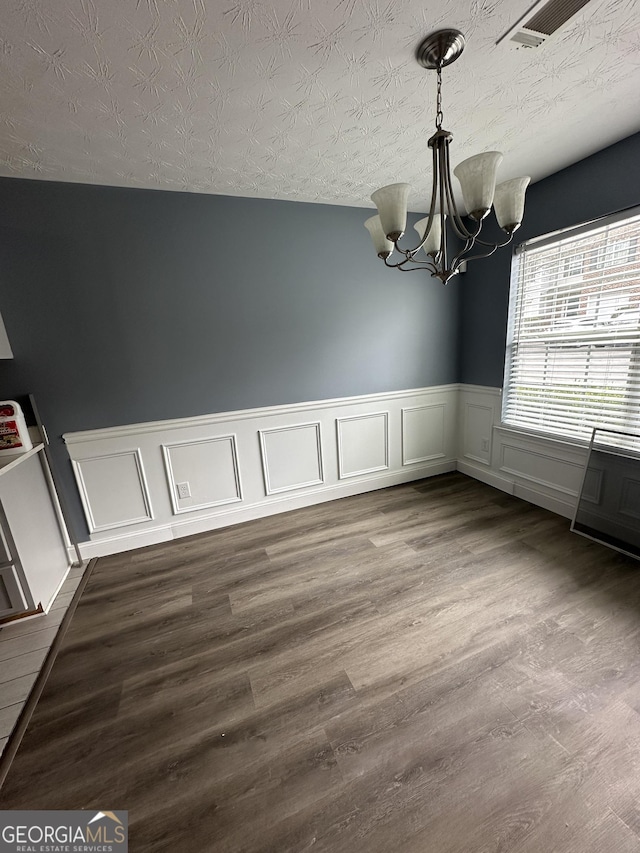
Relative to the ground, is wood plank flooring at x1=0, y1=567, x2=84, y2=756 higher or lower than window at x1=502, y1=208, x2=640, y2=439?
lower

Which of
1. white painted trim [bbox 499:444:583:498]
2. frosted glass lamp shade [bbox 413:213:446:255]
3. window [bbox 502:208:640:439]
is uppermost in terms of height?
frosted glass lamp shade [bbox 413:213:446:255]

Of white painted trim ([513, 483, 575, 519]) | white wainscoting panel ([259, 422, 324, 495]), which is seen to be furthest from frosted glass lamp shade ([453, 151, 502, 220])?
white painted trim ([513, 483, 575, 519])

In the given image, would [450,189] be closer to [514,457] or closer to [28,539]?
[514,457]

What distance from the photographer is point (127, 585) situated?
222 centimetres

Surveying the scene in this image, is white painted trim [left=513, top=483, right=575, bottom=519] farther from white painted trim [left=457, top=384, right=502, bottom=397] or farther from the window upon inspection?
white painted trim [left=457, top=384, right=502, bottom=397]

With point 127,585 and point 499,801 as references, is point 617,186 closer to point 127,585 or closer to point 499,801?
point 499,801

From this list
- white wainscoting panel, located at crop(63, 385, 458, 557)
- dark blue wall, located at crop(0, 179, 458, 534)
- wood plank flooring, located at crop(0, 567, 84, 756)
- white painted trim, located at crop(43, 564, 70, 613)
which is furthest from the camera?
white wainscoting panel, located at crop(63, 385, 458, 557)

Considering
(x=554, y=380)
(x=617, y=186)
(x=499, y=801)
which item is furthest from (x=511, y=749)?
(x=617, y=186)

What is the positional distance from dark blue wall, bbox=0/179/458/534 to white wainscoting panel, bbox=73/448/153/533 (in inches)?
4.7

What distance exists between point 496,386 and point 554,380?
0.53 metres

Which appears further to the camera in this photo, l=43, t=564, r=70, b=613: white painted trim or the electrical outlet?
the electrical outlet

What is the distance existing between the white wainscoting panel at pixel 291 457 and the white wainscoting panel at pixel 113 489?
970 millimetres

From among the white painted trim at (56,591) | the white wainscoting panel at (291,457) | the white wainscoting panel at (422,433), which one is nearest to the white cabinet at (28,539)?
the white painted trim at (56,591)

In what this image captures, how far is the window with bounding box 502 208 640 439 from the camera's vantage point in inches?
87.0
